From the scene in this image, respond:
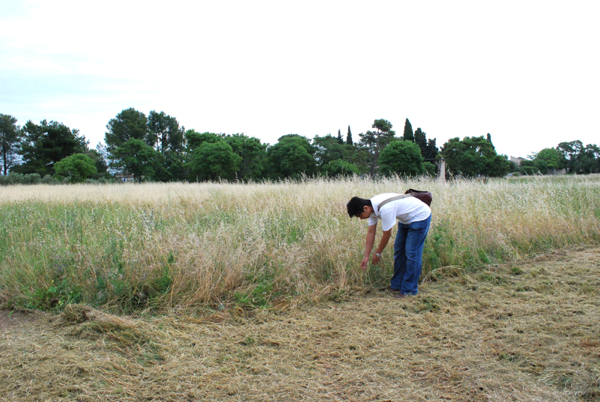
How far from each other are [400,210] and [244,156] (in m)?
43.5

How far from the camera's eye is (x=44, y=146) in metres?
49.9

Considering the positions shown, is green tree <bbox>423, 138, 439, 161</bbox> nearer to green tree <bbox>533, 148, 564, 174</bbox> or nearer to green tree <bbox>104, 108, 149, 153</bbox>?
green tree <bbox>533, 148, 564, 174</bbox>

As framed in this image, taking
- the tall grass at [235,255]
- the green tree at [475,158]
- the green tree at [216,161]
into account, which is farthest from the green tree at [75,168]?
the green tree at [475,158]

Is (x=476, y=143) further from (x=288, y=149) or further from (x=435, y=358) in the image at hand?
(x=435, y=358)

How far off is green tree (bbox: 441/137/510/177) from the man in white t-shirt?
51743 mm

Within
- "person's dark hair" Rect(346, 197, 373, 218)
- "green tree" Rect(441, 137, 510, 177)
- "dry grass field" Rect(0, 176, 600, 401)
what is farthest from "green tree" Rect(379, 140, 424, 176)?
"person's dark hair" Rect(346, 197, 373, 218)

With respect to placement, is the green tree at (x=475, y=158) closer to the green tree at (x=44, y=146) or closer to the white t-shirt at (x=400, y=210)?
the white t-shirt at (x=400, y=210)

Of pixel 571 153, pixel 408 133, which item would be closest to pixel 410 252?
pixel 408 133

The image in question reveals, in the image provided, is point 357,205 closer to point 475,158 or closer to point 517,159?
point 475,158

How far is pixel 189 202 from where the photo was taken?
10.4 meters

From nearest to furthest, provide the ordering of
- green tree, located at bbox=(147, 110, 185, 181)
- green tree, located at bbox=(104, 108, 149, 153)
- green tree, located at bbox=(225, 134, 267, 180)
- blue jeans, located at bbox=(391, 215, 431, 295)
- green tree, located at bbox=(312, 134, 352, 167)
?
blue jeans, located at bbox=(391, 215, 431, 295) → green tree, located at bbox=(225, 134, 267, 180) → green tree, located at bbox=(312, 134, 352, 167) → green tree, located at bbox=(104, 108, 149, 153) → green tree, located at bbox=(147, 110, 185, 181)

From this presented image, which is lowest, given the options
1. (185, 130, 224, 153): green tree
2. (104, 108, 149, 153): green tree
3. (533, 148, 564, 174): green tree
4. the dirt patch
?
the dirt patch

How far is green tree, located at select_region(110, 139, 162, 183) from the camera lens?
45191 mm

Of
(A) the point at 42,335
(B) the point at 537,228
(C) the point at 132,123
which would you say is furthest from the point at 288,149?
(A) the point at 42,335
